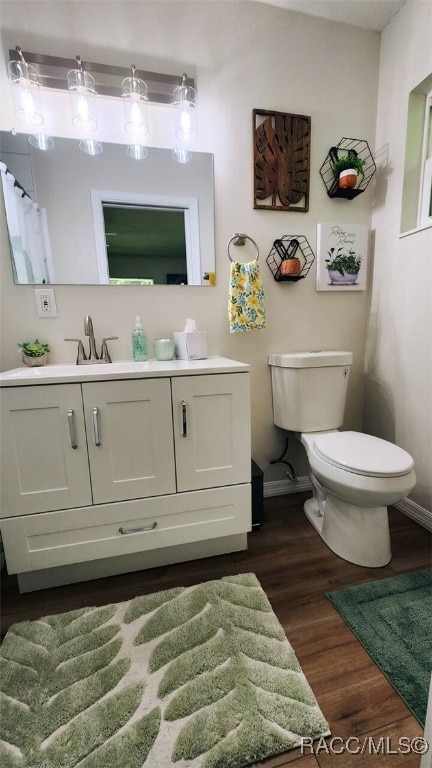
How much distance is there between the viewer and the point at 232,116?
1444 mm

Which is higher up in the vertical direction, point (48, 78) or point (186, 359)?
point (48, 78)

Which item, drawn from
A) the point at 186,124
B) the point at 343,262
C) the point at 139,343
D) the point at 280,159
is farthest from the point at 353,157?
the point at 139,343

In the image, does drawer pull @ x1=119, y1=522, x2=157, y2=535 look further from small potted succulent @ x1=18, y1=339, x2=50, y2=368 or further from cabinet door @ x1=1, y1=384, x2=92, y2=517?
small potted succulent @ x1=18, y1=339, x2=50, y2=368

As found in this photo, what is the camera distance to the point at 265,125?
4.82 ft

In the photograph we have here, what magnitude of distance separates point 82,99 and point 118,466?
1.47 metres

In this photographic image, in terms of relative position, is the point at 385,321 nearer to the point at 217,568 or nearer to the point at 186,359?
the point at 186,359

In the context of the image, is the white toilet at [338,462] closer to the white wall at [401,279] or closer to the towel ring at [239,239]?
the white wall at [401,279]

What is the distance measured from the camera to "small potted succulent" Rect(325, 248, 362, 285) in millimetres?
1651

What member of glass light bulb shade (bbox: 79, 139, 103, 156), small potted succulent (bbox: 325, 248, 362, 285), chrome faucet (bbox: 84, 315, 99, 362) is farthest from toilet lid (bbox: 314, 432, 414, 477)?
glass light bulb shade (bbox: 79, 139, 103, 156)

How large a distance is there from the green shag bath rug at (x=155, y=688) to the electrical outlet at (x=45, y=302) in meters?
1.17

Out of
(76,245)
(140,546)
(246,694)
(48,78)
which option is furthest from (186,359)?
(48,78)

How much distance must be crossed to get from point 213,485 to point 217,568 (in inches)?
14.2

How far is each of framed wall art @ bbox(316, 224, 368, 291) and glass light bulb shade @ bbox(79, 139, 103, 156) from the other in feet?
3.54

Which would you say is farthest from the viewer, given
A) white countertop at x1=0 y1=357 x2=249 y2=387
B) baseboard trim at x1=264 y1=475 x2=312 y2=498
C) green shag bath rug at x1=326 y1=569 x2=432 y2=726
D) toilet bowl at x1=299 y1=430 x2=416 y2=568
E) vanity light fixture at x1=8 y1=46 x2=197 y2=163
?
baseboard trim at x1=264 y1=475 x2=312 y2=498
